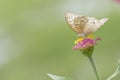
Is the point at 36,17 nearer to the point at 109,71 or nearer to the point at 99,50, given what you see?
the point at 99,50

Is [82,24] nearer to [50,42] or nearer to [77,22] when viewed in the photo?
[77,22]

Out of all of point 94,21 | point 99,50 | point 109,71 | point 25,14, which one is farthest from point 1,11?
point 94,21

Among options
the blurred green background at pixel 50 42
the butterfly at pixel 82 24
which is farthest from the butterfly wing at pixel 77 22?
the blurred green background at pixel 50 42

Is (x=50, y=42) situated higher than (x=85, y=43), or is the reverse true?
(x=85, y=43)

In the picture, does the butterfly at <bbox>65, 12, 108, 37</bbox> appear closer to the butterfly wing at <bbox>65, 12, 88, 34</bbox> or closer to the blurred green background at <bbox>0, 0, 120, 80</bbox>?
the butterfly wing at <bbox>65, 12, 88, 34</bbox>

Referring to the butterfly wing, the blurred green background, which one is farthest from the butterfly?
the blurred green background

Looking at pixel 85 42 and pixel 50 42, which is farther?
pixel 50 42

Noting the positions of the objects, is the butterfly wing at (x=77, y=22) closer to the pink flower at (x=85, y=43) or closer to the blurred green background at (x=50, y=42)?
the pink flower at (x=85, y=43)

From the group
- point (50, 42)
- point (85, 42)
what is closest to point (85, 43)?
point (85, 42)
